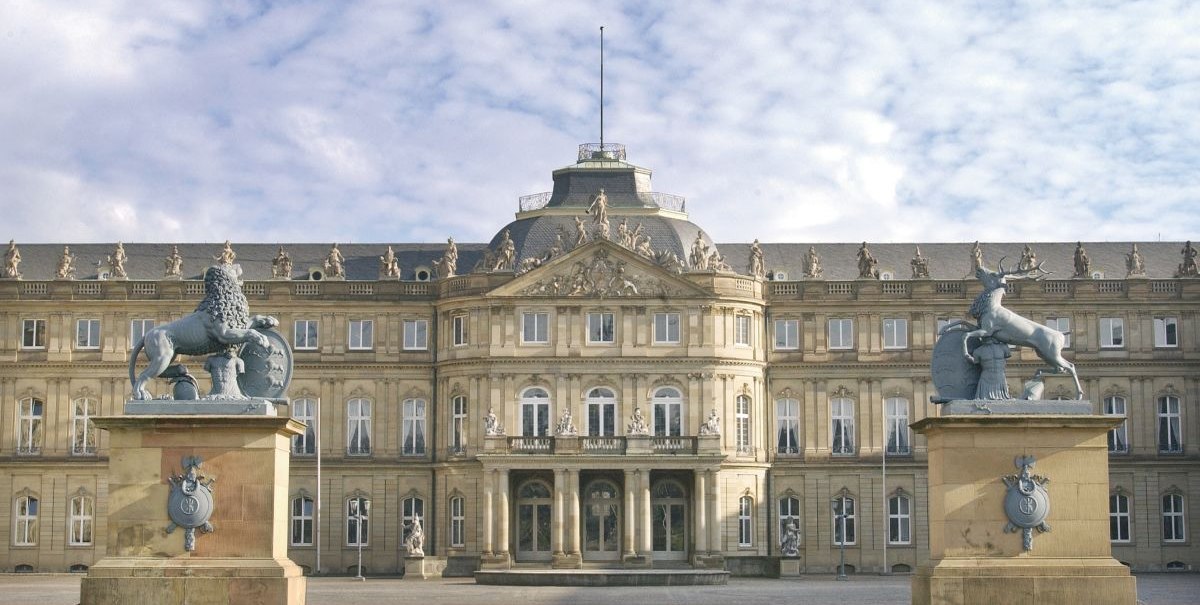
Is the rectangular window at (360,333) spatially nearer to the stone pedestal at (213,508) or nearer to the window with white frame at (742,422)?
the window with white frame at (742,422)

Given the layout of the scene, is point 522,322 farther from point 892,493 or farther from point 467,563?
point 892,493

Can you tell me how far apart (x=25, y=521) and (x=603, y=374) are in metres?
28.5

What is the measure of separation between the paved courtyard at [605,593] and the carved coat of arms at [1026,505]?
16089 millimetres

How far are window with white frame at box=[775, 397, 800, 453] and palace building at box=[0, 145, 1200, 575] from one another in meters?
0.11

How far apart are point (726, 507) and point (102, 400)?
1188 inches

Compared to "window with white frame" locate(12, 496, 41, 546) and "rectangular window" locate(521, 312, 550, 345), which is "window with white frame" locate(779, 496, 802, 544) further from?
"window with white frame" locate(12, 496, 41, 546)

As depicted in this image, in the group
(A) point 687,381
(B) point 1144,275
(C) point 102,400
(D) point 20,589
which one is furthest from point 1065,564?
(C) point 102,400

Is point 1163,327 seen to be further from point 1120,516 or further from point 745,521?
point 745,521

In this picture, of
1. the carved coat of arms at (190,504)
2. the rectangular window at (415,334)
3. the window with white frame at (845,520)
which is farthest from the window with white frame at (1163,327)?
the carved coat of arms at (190,504)

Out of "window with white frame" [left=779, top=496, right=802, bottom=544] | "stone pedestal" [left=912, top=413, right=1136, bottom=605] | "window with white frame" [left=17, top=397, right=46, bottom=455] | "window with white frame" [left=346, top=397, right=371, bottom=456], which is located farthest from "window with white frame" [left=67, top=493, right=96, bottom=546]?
"stone pedestal" [left=912, top=413, right=1136, bottom=605]

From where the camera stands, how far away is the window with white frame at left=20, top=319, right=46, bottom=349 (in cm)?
8525

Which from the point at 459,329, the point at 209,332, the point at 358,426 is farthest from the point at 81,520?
the point at 209,332

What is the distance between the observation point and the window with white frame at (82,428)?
85.1 m

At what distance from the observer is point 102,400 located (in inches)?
3342
